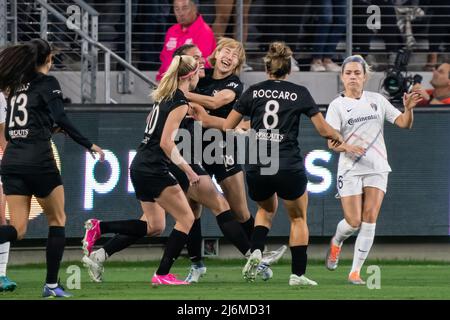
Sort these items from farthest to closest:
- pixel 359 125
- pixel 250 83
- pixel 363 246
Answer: pixel 250 83, pixel 359 125, pixel 363 246

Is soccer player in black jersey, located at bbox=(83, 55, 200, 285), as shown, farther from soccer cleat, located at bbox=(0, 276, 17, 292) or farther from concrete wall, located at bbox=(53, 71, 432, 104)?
concrete wall, located at bbox=(53, 71, 432, 104)

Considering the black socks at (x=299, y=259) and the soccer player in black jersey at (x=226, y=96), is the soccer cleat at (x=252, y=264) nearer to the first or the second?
the black socks at (x=299, y=259)

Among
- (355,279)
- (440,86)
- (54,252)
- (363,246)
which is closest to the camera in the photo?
(54,252)

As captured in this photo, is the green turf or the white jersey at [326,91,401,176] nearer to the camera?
the green turf

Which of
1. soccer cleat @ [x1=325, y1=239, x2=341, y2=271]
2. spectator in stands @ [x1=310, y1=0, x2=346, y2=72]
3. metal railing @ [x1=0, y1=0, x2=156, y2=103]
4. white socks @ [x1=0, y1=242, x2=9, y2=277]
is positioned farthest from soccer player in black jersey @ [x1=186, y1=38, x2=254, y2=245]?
spectator in stands @ [x1=310, y1=0, x2=346, y2=72]

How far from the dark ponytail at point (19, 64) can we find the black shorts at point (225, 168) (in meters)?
2.96

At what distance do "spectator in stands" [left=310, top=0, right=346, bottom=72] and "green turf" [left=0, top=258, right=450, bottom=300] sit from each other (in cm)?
319

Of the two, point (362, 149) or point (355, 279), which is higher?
point (362, 149)

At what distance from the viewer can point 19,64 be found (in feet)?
35.4

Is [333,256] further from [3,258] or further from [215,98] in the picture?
[3,258]

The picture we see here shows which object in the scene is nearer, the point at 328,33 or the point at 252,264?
the point at 252,264

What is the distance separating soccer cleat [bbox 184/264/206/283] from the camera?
12844mm

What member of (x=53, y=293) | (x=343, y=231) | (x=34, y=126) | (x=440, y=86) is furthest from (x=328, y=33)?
(x=53, y=293)

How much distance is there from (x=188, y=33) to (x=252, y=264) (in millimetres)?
5392
